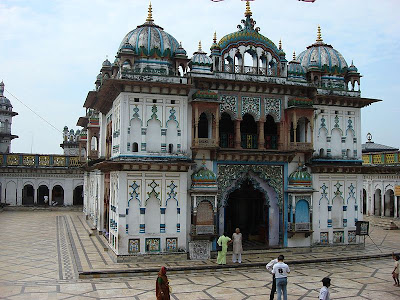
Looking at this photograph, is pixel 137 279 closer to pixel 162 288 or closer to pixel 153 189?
pixel 153 189

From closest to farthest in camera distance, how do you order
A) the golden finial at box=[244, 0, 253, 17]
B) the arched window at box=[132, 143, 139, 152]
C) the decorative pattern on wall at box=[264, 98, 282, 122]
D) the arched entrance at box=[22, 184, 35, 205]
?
1. the arched window at box=[132, 143, 139, 152]
2. the decorative pattern on wall at box=[264, 98, 282, 122]
3. the golden finial at box=[244, 0, 253, 17]
4. the arched entrance at box=[22, 184, 35, 205]

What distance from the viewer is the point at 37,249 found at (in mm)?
17812

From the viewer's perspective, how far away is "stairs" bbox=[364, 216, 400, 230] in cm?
2616

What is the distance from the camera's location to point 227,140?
17875 mm

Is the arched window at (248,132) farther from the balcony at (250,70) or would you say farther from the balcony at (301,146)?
the balcony at (250,70)

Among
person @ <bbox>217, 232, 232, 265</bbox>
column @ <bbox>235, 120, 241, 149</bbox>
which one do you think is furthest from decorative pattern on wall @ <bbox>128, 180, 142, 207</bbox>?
column @ <bbox>235, 120, 241, 149</bbox>

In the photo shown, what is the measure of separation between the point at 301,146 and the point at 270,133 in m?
1.86

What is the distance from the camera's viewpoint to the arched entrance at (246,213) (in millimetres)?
19891

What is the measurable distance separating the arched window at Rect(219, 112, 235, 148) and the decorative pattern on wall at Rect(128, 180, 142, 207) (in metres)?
4.11

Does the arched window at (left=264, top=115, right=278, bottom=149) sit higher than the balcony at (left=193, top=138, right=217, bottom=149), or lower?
higher

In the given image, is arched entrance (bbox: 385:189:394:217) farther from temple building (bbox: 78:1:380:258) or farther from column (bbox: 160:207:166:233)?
column (bbox: 160:207:166:233)

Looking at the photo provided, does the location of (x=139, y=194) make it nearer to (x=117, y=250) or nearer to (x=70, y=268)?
(x=117, y=250)

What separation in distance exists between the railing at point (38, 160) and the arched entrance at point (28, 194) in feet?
8.42

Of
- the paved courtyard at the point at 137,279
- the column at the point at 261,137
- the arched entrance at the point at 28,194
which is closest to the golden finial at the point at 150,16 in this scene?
the column at the point at 261,137
